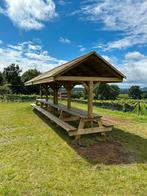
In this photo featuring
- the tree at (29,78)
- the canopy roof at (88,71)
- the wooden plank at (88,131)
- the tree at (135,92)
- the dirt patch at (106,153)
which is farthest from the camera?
the tree at (135,92)

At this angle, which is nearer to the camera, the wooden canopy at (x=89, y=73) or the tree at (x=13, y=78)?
the wooden canopy at (x=89, y=73)

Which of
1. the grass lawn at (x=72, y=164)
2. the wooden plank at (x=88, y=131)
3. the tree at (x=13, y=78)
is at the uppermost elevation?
the tree at (x=13, y=78)

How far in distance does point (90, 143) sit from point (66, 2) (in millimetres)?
7204

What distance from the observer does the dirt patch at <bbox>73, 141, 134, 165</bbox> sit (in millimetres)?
4234

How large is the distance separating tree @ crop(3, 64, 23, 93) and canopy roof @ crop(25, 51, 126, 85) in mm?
29096

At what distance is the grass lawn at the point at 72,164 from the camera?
3084 millimetres

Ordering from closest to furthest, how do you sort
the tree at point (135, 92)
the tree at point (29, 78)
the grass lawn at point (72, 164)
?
the grass lawn at point (72, 164), the tree at point (29, 78), the tree at point (135, 92)

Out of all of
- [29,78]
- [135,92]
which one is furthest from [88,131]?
[135,92]

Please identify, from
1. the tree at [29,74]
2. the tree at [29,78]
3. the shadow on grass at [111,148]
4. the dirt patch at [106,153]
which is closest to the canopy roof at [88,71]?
the shadow on grass at [111,148]

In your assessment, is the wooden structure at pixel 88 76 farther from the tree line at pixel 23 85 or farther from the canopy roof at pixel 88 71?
the tree line at pixel 23 85

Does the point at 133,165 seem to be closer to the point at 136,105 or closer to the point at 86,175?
the point at 86,175

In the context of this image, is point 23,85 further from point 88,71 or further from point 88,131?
point 88,131

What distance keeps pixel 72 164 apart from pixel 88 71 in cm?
339

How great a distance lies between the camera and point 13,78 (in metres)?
36.4
